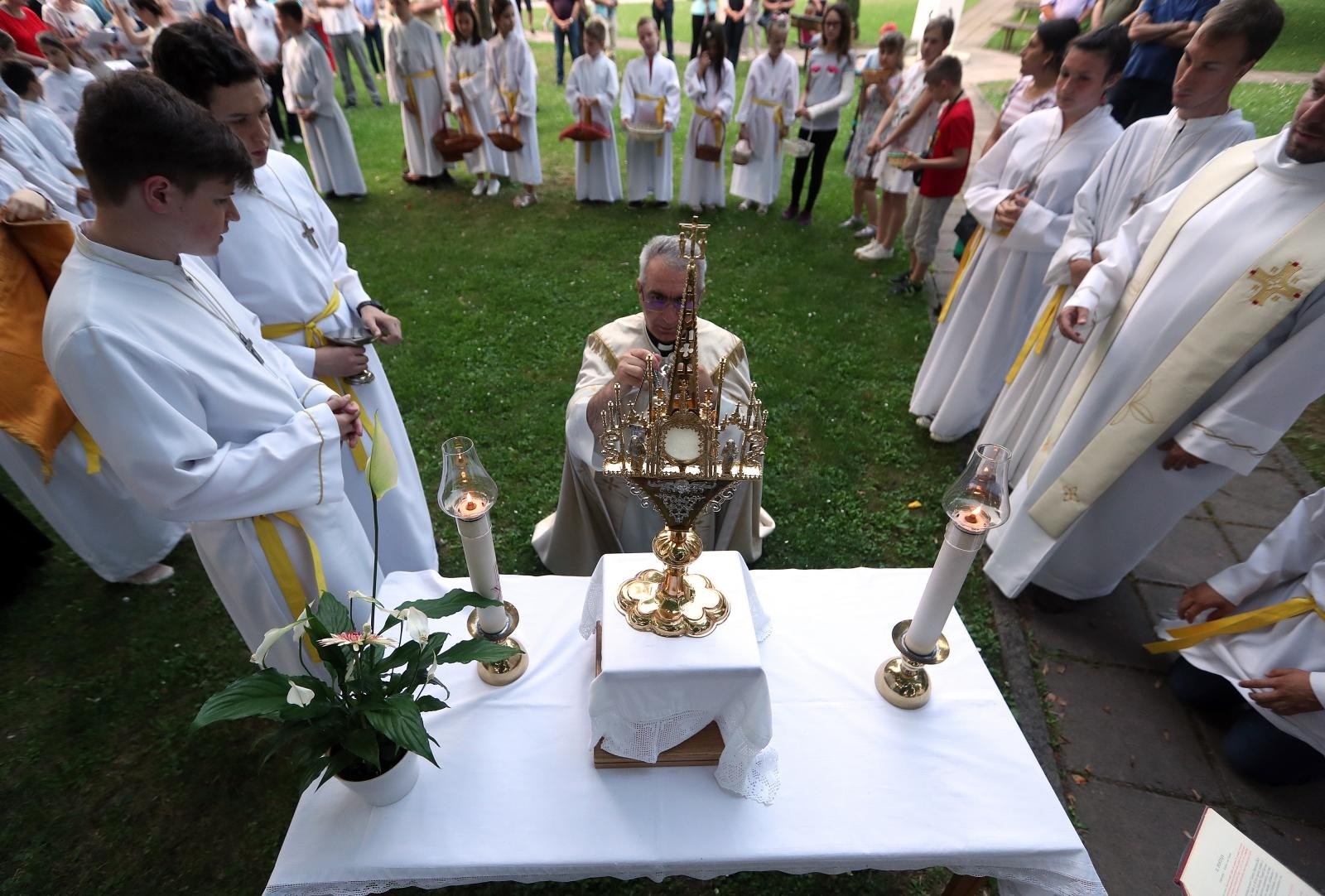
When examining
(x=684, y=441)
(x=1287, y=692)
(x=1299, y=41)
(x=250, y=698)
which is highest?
(x=1299, y=41)

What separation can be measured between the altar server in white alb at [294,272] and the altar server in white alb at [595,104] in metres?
6.55

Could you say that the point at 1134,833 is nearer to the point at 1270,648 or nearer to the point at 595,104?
the point at 1270,648

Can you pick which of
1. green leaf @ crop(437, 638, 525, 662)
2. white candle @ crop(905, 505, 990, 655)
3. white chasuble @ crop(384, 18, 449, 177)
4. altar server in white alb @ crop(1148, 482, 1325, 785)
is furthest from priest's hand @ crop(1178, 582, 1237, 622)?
white chasuble @ crop(384, 18, 449, 177)

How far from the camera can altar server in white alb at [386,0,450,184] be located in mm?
8961

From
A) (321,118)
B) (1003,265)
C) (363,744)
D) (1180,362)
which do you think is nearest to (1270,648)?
(1180,362)

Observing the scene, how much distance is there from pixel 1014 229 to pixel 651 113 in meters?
6.31

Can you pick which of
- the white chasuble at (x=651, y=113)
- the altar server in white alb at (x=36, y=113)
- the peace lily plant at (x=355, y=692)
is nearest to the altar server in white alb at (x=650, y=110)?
the white chasuble at (x=651, y=113)

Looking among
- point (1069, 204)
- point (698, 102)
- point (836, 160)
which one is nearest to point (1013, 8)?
point (836, 160)

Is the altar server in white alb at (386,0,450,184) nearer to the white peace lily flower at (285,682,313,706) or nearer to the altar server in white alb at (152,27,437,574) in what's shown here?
the altar server in white alb at (152,27,437,574)

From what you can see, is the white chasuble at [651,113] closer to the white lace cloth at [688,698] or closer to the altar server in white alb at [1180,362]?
the altar server in white alb at [1180,362]

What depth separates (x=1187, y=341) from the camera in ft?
9.16

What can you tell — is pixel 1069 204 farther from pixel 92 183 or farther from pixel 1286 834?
pixel 92 183

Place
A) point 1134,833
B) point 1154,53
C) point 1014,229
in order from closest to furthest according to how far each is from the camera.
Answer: point 1134,833 → point 1014,229 → point 1154,53

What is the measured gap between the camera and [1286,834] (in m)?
2.73
